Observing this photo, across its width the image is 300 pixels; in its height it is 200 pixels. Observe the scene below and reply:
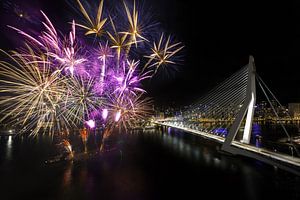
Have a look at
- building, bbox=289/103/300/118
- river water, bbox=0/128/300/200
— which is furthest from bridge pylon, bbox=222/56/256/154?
building, bbox=289/103/300/118

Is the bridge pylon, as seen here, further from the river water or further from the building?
the building

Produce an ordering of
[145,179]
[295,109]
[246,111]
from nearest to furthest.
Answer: [145,179], [246,111], [295,109]

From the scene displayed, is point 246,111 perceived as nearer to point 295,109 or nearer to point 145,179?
point 145,179

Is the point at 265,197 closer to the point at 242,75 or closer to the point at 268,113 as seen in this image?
the point at 242,75

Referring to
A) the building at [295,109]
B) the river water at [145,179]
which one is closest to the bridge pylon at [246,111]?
the river water at [145,179]

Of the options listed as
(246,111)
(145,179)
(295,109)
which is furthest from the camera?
(295,109)

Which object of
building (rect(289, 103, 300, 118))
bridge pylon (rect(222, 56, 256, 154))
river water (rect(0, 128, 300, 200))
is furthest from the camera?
building (rect(289, 103, 300, 118))

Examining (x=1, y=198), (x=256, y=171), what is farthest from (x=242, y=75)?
(x=1, y=198)

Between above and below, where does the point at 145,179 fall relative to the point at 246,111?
below

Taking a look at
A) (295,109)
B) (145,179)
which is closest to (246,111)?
(145,179)
